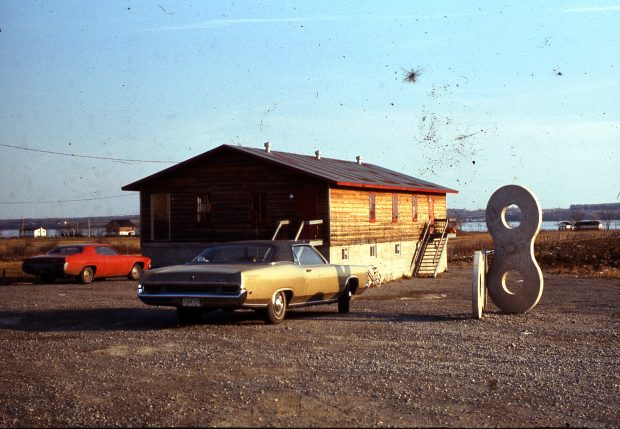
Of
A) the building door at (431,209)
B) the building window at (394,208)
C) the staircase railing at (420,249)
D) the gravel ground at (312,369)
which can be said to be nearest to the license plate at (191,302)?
the gravel ground at (312,369)

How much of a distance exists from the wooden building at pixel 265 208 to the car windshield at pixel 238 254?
1137 cm

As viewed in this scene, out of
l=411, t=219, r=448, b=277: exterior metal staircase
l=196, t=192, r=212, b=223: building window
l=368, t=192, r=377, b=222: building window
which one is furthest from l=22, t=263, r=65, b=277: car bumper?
l=411, t=219, r=448, b=277: exterior metal staircase

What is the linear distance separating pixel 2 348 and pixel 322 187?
55.7 feet

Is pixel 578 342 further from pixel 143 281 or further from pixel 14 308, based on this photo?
pixel 14 308

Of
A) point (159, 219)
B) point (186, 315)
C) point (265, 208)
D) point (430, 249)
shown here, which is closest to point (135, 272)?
point (159, 219)

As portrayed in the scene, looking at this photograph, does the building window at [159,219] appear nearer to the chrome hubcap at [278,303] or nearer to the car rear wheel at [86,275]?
the car rear wheel at [86,275]

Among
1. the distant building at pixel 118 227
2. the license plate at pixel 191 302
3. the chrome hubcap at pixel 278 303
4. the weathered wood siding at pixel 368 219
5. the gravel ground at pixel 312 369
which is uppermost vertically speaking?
the distant building at pixel 118 227

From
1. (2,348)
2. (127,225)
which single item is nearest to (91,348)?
(2,348)

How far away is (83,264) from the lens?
28031mm

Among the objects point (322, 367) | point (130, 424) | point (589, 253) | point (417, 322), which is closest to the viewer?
point (130, 424)

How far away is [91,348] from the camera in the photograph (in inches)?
461

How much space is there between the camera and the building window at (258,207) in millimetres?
29297

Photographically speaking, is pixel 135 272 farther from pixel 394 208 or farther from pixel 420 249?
Answer: pixel 420 249

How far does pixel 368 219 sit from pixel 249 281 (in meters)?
17.9
